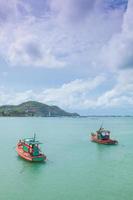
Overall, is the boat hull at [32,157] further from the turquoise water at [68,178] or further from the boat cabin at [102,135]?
the boat cabin at [102,135]

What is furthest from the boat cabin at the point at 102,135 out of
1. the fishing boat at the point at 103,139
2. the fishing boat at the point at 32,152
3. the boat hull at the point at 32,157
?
the boat hull at the point at 32,157

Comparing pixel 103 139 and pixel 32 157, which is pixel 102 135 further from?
pixel 32 157

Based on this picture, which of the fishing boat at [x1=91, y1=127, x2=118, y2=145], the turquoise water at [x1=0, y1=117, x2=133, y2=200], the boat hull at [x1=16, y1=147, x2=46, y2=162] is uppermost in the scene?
the fishing boat at [x1=91, y1=127, x2=118, y2=145]

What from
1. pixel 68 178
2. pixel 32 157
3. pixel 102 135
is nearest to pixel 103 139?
pixel 102 135

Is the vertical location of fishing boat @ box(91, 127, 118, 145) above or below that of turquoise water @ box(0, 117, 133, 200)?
above

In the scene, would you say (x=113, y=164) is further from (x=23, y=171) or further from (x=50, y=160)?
(x=23, y=171)

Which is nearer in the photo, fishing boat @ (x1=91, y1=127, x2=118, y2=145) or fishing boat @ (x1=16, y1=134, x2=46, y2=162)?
fishing boat @ (x1=16, y1=134, x2=46, y2=162)

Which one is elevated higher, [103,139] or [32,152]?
[103,139]

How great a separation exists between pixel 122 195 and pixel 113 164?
1434 cm

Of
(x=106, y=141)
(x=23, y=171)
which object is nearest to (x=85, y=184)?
(x=23, y=171)

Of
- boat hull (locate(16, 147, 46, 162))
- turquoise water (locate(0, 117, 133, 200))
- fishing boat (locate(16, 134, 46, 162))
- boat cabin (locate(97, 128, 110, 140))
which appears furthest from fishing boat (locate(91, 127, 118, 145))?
boat hull (locate(16, 147, 46, 162))

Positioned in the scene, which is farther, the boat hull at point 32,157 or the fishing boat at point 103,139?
the fishing boat at point 103,139

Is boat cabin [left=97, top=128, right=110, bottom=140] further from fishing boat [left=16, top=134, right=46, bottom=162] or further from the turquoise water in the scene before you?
fishing boat [left=16, top=134, right=46, bottom=162]

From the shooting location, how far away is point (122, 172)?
3591 centimetres
